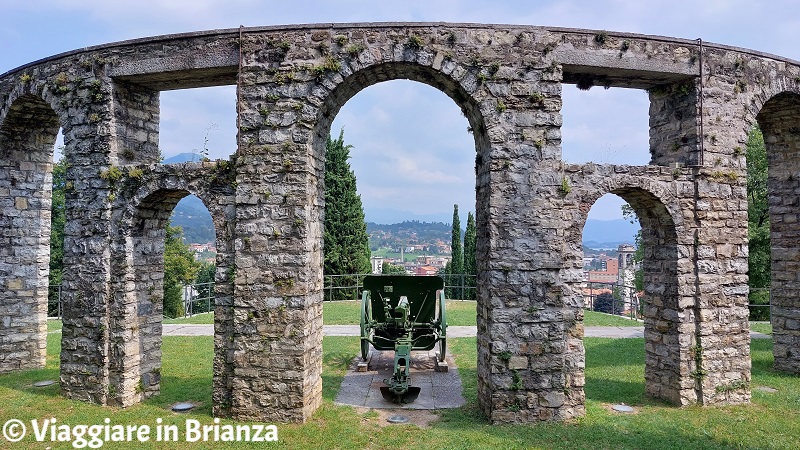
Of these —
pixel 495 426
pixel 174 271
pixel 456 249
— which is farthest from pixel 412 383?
pixel 174 271

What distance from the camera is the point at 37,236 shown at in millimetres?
10086

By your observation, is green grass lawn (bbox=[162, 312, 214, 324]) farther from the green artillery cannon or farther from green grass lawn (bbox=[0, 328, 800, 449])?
the green artillery cannon

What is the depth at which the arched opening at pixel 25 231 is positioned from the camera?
9.74 m

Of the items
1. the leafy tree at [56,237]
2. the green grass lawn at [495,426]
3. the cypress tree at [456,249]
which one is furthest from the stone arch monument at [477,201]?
the cypress tree at [456,249]

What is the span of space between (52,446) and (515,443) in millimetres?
6176

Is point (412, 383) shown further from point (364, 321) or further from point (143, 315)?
point (143, 315)

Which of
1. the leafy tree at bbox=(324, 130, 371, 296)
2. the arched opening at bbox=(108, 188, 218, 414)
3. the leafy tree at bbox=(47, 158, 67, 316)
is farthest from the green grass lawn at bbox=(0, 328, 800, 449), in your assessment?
the leafy tree at bbox=(47, 158, 67, 316)

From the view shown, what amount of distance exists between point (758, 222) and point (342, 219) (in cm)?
1755

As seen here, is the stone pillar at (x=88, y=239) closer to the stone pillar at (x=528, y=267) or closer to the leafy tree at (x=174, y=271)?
the stone pillar at (x=528, y=267)

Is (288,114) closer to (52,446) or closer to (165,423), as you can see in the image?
(165,423)

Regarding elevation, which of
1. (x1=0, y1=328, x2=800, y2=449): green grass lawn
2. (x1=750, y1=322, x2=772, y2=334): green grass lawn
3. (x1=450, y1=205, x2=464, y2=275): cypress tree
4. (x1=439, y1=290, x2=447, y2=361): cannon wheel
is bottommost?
(x1=0, y1=328, x2=800, y2=449): green grass lawn

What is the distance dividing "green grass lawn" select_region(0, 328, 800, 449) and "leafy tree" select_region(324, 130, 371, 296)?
14.2m

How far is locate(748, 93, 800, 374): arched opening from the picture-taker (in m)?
9.58

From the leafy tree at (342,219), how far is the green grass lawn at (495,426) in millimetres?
14204
